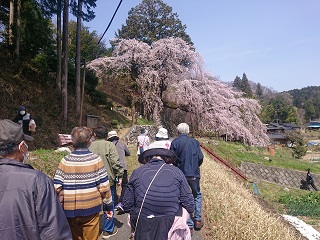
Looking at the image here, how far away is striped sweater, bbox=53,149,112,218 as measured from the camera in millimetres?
2631

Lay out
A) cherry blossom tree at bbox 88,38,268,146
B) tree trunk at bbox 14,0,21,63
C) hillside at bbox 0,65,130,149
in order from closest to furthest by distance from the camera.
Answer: hillside at bbox 0,65,130,149 → tree trunk at bbox 14,0,21,63 → cherry blossom tree at bbox 88,38,268,146

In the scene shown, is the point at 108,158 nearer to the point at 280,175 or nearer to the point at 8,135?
the point at 8,135

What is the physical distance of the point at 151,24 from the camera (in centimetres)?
2811

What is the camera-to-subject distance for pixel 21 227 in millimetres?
1526

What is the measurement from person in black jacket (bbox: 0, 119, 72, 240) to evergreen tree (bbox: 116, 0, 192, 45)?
26270 mm

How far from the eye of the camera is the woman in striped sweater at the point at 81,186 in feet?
8.65

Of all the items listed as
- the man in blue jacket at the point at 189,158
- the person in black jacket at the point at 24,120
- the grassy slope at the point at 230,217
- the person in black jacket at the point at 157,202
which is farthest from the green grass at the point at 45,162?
the person in black jacket at the point at 157,202

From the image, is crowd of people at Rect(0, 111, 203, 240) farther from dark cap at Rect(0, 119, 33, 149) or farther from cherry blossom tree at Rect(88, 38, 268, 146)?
cherry blossom tree at Rect(88, 38, 268, 146)

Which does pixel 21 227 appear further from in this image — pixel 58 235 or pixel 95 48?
pixel 95 48

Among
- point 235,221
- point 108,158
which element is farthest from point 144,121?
point 108,158

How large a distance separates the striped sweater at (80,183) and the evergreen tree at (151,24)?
25299 mm

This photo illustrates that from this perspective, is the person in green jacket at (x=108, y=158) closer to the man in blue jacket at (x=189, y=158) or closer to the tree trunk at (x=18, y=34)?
the man in blue jacket at (x=189, y=158)

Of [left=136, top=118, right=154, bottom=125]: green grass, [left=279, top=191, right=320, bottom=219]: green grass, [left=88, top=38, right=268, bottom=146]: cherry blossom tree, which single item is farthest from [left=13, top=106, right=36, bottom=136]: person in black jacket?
[left=88, top=38, right=268, bottom=146]: cherry blossom tree

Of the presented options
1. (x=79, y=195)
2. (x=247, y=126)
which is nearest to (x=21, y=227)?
(x=79, y=195)
